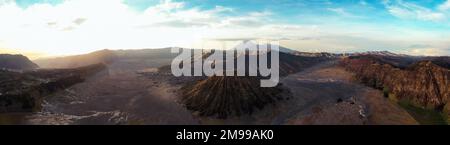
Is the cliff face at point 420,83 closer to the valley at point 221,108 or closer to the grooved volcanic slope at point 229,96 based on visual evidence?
the valley at point 221,108

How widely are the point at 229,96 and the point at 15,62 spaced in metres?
146

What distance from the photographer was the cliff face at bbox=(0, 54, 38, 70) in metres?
165

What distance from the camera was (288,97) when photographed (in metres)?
68.8

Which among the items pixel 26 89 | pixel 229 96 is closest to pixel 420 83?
pixel 229 96

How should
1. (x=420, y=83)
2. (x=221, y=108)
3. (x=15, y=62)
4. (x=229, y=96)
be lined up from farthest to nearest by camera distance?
(x=15, y=62), (x=420, y=83), (x=229, y=96), (x=221, y=108)

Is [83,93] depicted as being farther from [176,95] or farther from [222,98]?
[222,98]

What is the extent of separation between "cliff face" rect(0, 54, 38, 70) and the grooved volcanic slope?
12191cm

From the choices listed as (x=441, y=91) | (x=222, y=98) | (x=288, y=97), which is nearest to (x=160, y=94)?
(x=222, y=98)

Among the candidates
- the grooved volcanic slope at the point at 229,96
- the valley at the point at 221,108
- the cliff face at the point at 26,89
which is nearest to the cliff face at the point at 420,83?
the valley at the point at 221,108

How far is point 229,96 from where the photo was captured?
206 feet

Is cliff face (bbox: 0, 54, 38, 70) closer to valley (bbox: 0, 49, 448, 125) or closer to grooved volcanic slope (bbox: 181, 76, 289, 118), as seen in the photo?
valley (bbox: 0, 49, 448, 125)

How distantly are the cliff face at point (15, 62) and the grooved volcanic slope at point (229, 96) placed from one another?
122 meters

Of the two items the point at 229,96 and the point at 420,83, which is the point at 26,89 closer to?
the point at 229,96

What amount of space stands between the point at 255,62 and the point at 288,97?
217 feet
